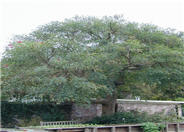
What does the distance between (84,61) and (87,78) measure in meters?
1.15

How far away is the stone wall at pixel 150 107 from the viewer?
47.1ft

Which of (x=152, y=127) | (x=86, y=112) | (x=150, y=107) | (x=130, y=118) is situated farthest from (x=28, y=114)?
(x=152, y=127)

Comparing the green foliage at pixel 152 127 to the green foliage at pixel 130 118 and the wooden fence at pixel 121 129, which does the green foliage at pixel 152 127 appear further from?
the green foliage at pixel 130 118

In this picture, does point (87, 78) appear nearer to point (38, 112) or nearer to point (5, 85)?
point (5, 85)

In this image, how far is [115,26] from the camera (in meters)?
12.6

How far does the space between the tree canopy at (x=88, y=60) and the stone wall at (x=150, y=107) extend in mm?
1965

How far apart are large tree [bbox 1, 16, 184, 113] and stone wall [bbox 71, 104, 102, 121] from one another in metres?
2.43

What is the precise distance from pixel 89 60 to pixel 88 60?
44 millimetres

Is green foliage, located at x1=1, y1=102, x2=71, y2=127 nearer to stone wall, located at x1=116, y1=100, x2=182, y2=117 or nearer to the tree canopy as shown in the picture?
the tree canopy

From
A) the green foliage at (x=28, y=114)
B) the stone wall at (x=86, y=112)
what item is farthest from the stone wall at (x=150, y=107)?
the green foliage at (x=28, y=114)

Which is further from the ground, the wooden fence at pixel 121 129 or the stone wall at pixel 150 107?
the stone wall at pixel 150 107

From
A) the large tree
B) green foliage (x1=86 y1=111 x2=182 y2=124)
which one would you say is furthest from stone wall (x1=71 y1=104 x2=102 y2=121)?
the large tree

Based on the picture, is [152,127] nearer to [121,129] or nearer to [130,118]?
[121,129]

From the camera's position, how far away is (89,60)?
10.3 metres
